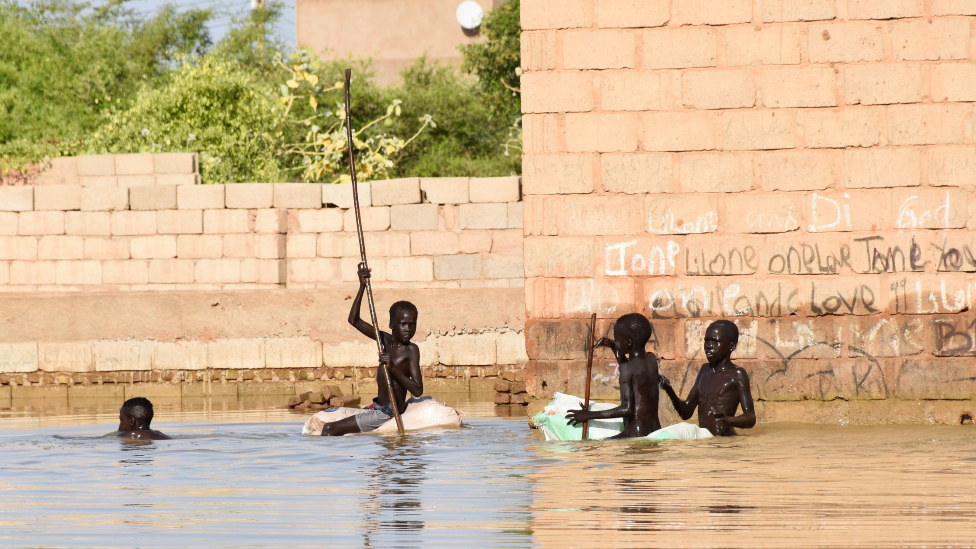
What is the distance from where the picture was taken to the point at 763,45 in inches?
405

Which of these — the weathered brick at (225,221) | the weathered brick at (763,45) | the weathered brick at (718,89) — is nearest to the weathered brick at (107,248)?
the weathered brick at (225,221)

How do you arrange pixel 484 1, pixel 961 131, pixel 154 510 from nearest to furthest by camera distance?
pixel 154 510 < pixel 961 131 < pixel 484 1

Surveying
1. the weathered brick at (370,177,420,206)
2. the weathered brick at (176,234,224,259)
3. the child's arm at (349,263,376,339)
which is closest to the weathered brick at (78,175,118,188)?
the weathered brick at (176,234,224,259)

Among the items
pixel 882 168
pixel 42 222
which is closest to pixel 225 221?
pixel 42 222

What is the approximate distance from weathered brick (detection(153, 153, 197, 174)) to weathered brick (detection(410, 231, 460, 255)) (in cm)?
323

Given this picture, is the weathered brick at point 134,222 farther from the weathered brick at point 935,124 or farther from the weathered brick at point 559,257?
the weathered brick at point 935,124

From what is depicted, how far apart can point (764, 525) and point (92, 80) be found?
84.6 ft

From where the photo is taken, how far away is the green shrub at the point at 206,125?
21141 millimetres

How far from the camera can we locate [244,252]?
56.5 feet

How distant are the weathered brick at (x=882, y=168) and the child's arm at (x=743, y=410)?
72.1 inches

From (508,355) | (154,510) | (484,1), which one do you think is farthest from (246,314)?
(484,1)

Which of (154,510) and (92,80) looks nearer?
(154,510)

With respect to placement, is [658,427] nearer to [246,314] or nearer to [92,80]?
[246,314]

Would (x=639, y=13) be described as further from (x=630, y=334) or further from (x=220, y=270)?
(x=220, y=270)
